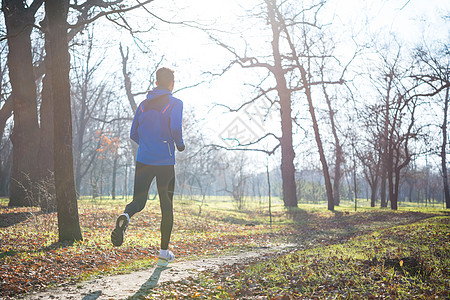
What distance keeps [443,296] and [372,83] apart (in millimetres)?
26050

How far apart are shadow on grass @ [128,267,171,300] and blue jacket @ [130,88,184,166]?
1420 millimetres

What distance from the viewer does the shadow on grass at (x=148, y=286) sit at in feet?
11.0

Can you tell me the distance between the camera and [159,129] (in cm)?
436

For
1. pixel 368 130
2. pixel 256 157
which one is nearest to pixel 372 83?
pixel 368 130

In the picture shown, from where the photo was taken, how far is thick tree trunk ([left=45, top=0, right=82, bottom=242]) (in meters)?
6.31

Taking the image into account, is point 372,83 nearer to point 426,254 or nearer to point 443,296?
point 426,254

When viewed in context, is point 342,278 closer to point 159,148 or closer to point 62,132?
point 159,148

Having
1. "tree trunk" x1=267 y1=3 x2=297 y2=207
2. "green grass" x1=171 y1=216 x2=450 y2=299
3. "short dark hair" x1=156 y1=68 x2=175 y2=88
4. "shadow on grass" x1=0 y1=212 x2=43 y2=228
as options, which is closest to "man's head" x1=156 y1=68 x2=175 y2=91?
"short dark hair" x1=156 y1=68 x2=175 y2=88

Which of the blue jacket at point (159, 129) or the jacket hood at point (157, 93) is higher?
the jacket hood at point (157, 93)

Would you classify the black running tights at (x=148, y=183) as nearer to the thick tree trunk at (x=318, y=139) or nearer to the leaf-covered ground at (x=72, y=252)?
the leaf-covered ground at (x=72, y=252)

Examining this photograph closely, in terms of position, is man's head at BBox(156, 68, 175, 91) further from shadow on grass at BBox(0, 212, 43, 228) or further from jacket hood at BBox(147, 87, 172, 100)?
shadow on grass at BBox(0, 212, 43, 228)

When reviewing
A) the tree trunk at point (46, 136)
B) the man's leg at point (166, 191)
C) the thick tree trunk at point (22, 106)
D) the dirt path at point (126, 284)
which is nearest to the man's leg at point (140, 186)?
the man's leg at point (166, 191)

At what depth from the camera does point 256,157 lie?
64.8 metres

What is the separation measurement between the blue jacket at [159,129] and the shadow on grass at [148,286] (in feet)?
4.66
